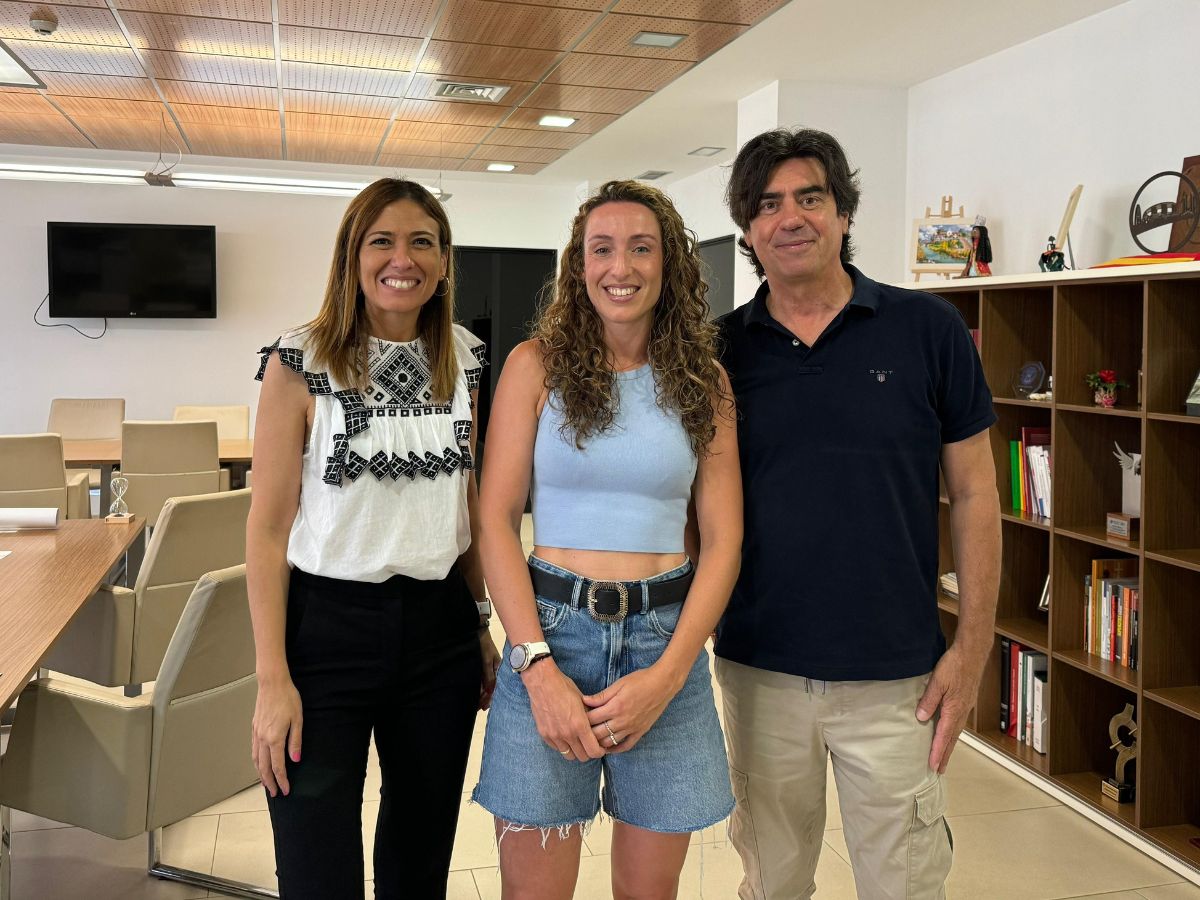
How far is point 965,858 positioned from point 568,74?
4.18m

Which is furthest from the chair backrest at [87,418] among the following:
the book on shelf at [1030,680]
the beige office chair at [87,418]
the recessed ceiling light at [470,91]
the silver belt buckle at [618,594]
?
the silver belt buckle at [618,594]

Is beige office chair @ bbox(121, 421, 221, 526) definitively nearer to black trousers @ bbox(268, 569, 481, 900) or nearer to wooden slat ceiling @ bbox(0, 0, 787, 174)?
wooden slat ceiling @ bbox(0, 0, 787, 174)

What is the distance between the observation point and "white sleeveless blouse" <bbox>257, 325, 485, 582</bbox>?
1.64m

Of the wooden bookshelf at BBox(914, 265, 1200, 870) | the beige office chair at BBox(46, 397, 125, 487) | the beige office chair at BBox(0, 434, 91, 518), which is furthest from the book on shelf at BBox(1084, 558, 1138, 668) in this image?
the beige office chair at BBox(46, 397, 125, 487)

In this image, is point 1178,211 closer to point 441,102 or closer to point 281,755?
point 281,755

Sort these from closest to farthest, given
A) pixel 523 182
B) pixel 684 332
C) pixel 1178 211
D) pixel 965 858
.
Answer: pixel 684 332 < pixel 965 858 < pixel 1178 211 < pixel 523 182

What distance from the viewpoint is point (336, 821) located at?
1.64 m

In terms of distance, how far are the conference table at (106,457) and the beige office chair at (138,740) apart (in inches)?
158

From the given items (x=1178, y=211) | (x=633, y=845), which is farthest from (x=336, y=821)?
(x=1178, y=211)

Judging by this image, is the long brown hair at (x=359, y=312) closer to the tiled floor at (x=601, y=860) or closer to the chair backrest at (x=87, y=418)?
the tiled floor at (x=601, y=860)

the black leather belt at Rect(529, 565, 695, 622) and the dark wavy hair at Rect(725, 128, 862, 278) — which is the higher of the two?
the dark wavy hair at Rect(725, 128, 862, 278)

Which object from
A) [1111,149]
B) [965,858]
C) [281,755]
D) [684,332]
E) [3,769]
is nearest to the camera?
[281,755]

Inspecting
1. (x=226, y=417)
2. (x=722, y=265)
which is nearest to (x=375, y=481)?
(x=226, y=417)

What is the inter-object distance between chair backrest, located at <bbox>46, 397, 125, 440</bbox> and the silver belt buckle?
680 centimetres
